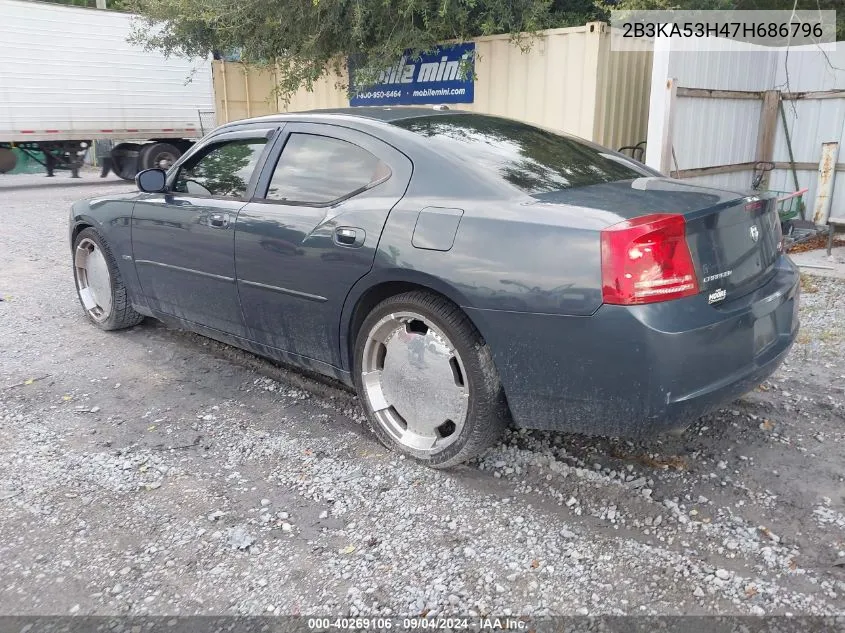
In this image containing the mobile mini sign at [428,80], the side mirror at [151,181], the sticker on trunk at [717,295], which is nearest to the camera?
the sticker on trunk at [717,295]

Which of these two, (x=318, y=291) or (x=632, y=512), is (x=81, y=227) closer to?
(x=318, y=291)

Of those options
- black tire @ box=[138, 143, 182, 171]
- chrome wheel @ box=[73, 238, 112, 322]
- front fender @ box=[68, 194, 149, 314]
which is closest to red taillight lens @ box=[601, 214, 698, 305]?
front fender @ box=[68, 194, 149, 314]

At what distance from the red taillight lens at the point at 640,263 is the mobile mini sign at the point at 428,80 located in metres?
7.16

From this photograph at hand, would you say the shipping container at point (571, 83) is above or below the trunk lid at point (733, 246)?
above

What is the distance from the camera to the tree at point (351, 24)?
343 inches

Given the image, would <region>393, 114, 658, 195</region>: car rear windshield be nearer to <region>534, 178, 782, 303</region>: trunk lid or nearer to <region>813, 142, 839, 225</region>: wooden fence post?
<region>534, 178, 782, 303</region>: trunk lid

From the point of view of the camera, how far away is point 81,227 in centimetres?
541

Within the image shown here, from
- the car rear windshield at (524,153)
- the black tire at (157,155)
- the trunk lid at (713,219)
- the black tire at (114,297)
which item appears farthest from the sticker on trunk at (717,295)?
the black tire at (157,155)

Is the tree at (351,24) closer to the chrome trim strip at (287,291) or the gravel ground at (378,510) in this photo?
the chrome trim strip at (287,291)

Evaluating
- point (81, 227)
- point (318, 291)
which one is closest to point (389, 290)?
point (318, 291)

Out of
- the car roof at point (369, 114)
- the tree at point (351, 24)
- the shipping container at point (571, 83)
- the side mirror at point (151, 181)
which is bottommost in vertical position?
the side mirror at point (151, 181)

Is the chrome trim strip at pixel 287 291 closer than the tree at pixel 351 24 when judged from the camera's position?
Yes

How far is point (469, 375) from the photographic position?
3043 mm

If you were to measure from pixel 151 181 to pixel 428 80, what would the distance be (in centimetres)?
620
